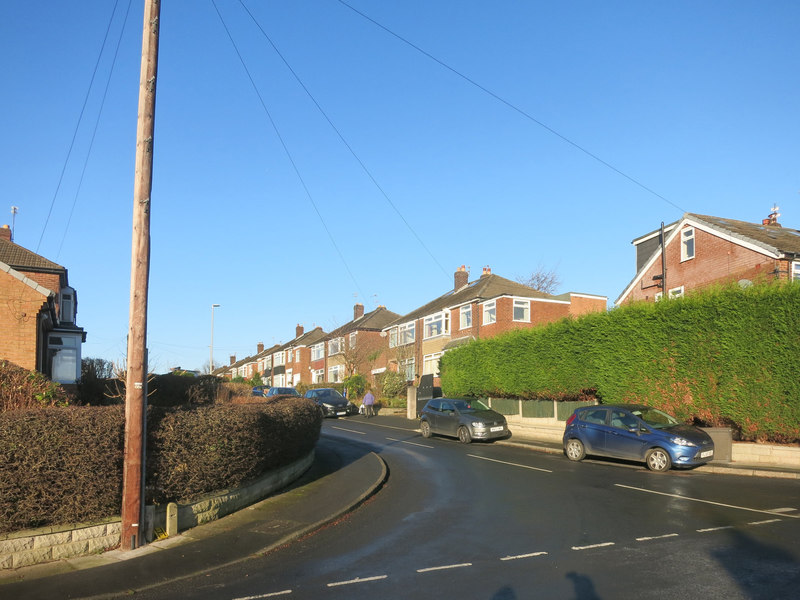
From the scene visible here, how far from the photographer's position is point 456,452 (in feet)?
68.1

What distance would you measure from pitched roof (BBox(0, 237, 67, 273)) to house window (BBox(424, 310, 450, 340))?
2504 cm

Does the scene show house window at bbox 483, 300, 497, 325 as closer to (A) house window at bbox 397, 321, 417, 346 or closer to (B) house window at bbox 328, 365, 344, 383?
(A) house window at bbox 397, 321, 417, 346

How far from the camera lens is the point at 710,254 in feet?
96.9

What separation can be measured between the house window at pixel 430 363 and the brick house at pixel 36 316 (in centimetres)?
2326

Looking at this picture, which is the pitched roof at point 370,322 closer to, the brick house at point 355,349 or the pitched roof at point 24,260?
the brick house at point 355,349

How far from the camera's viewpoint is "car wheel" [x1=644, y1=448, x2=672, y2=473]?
15875mm

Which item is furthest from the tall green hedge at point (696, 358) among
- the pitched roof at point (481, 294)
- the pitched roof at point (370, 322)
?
the pitched roof at point (370, 322)

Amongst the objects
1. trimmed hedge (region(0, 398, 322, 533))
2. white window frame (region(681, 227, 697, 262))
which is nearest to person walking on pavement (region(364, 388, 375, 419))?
white window frame (region(681, 227, 697, 262))

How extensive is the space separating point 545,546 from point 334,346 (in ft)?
196

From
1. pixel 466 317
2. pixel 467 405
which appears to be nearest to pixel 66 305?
pixel 467 405

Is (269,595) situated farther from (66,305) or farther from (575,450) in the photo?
(66,305)

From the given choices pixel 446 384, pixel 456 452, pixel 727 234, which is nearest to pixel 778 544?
pixel 456 452

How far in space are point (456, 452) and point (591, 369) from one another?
5.92 m

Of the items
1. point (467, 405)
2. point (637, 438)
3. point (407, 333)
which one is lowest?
point (637, 438)
